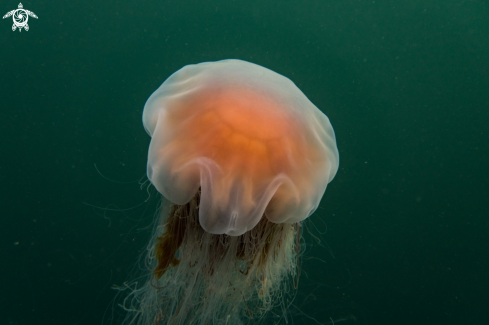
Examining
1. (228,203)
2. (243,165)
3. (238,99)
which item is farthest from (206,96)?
(228,203)

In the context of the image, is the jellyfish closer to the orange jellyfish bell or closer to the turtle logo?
the orange jellyfish bell

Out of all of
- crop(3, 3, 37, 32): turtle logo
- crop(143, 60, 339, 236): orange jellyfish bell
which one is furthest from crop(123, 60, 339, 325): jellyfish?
crop(3, 3, 37, 32): turtle logo

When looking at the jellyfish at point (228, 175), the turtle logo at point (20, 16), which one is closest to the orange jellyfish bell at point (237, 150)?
Result: the jellyfish at point (228, 175)

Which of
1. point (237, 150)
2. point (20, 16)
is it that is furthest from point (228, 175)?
point (20, 16)

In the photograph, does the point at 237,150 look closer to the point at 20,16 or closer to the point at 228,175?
the point at 228,175

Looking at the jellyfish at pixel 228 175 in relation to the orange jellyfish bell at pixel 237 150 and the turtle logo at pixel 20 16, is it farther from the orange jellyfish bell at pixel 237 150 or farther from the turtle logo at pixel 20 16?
the turtle logo at pixel 20 16

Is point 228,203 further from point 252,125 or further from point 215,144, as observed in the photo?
point 252,125
